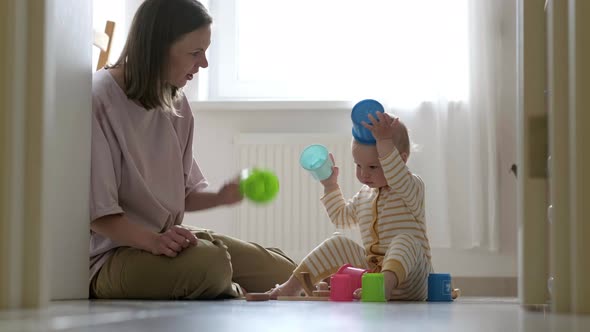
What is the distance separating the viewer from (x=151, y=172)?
181 cm

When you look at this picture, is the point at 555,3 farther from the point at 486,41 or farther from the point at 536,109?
the point at 486,41

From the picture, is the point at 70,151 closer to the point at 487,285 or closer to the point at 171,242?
the point at 171,242

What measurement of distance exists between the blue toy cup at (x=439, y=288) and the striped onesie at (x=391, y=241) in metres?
0.04

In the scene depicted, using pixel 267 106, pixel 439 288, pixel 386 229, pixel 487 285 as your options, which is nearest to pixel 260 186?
pixel 386 229

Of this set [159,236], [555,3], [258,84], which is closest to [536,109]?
[555,3]

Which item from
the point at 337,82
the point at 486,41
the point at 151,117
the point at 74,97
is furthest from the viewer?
the point at 337,82

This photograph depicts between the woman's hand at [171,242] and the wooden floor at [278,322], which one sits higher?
the woman's hand at [171,242]

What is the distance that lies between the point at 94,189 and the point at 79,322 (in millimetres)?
862

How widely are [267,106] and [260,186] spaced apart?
4.82 ft

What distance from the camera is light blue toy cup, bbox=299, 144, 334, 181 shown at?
223 centimetres

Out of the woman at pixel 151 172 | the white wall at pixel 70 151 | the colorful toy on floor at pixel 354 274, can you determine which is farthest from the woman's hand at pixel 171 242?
the colorful toy on floor at pixel 354 274

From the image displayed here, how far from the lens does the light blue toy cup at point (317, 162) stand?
223cm

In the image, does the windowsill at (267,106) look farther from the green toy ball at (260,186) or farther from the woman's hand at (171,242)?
the woman's hand at (171,242)

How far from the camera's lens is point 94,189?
5.53ft
